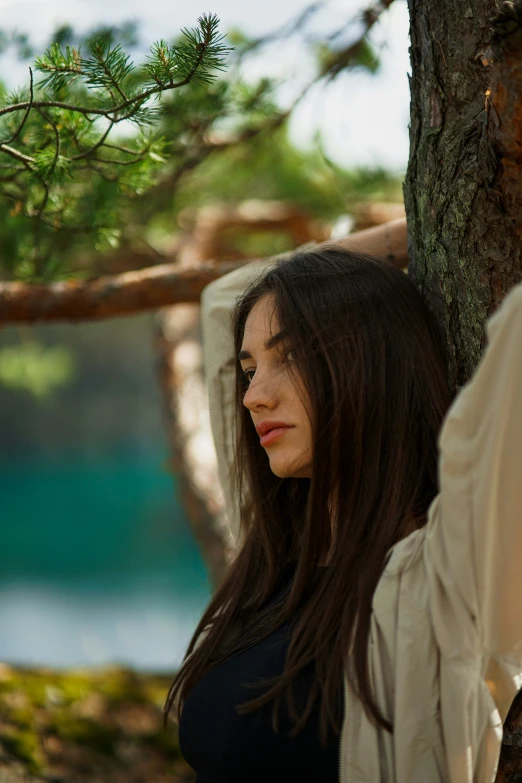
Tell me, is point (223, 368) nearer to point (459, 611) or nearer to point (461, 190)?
point (461, 190)

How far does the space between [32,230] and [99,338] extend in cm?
1268

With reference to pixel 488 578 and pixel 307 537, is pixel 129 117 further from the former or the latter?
pixel 488 578

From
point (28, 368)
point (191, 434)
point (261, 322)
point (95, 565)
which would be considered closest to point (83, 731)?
point (191, 434)

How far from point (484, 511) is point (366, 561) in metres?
0.22

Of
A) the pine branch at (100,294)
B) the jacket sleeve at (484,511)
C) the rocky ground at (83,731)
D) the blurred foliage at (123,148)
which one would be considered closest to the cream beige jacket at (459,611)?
the jacket sleeve at (484,511)

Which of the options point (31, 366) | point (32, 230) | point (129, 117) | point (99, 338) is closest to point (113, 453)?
point (99, 338)

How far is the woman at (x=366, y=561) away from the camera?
835 mm

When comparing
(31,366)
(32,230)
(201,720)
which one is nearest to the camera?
(201,720)

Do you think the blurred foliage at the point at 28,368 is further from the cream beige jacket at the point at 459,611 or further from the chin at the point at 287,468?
the cream beige jacket at the point at 459,611

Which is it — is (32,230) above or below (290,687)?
above

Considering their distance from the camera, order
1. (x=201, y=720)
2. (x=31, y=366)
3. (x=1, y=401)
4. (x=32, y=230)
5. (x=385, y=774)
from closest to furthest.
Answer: (x=385, y=774) < (x=201, y=720) < (x=32, y=230) < (x=31, y=366) < (x=1, y=401)

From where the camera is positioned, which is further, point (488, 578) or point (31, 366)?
point (31, 366)

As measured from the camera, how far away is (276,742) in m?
0.96

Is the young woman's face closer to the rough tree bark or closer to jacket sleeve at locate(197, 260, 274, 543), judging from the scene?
the rough tree bark
